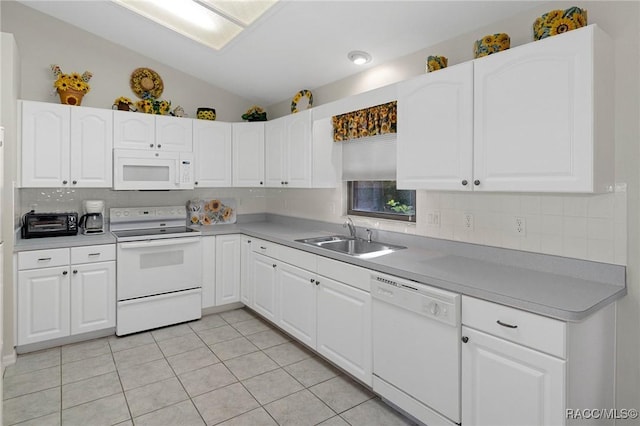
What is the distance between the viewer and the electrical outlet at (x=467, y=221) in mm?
2486

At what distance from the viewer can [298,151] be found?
3605 millimetres

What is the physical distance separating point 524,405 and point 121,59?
175 inches

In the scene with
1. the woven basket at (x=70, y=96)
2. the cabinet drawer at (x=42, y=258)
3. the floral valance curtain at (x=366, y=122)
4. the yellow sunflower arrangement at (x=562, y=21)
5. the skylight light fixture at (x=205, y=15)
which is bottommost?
the cabinet drawer at (x=42, y=258)

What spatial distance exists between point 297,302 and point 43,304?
6.81 ft

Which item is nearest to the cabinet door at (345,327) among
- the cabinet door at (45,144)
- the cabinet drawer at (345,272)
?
the cabinet drawer at (345,272)

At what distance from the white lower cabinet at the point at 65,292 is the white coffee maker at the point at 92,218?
41 cm

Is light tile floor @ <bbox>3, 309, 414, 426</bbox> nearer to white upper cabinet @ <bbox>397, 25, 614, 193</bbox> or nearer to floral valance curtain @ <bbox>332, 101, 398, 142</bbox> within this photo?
white upper cabinet @ <bbox>397, 25, 614, 193</bbox>

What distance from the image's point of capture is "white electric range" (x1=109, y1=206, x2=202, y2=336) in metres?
3.39

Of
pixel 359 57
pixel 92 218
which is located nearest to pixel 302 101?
pixel 359 57

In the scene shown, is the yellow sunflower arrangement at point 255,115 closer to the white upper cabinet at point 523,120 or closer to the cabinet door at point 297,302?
the cabinet door at point 297,302

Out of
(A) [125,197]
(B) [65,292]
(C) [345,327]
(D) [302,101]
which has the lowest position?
(C) [345,327]

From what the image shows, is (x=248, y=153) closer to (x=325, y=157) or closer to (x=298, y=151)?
(x=298, y=151)

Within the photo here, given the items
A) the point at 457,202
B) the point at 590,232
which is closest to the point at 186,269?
the point at 457,202

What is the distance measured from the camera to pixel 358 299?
245cm
